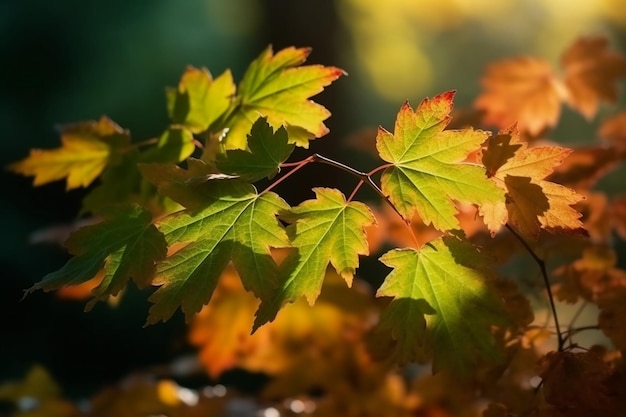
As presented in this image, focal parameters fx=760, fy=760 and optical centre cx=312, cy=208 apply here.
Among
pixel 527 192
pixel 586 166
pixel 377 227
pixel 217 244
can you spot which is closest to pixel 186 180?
pixel 217 244

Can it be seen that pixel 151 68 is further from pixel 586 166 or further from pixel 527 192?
pixel 527 192

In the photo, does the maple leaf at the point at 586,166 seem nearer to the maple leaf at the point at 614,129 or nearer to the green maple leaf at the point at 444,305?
the maple leaf at the point at 614,129

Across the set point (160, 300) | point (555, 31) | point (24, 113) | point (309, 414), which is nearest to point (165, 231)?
point (160, 300)

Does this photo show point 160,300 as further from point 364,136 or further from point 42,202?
point 42,202

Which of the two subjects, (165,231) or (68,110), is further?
(68,110)

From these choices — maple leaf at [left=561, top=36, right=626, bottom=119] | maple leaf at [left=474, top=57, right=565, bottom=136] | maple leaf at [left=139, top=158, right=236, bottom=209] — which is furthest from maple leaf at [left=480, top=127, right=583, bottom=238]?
maple leaf at [left=561, top=36, right=626, bottom=119]

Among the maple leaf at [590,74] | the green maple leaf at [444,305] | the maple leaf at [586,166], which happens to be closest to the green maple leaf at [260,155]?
A: the green maple leaf at [444,305]
